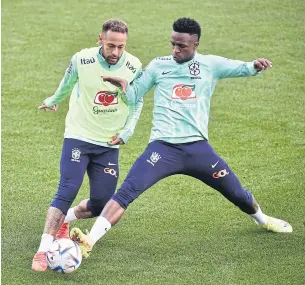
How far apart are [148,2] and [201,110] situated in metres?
11.4

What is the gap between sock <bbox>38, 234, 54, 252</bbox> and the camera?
38.2 ft

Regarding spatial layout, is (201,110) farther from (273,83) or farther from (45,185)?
(273,83)

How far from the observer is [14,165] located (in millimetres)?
15344

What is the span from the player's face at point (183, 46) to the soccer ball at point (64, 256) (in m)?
2.34

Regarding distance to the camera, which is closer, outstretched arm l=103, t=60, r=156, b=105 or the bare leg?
the bare leg

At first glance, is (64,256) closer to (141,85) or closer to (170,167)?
(170,167)

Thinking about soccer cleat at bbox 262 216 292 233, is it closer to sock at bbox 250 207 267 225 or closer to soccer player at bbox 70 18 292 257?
sock at bbox 250 207 267 225

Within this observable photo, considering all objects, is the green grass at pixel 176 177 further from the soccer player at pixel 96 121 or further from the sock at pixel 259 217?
the soccer player at pixel 96 121

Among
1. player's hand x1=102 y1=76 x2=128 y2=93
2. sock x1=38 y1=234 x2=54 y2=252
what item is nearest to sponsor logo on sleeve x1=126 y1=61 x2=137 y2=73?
player's hand x1=102 y1=76 x2=128 y2=93

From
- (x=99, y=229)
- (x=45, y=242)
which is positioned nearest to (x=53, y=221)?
(x=45, y=242)

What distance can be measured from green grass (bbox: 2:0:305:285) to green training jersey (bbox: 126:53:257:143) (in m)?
1.39

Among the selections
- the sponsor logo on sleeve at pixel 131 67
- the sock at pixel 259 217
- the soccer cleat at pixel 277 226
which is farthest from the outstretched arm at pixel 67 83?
the soccer cleat at pixel 277 226

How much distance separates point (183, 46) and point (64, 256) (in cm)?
262

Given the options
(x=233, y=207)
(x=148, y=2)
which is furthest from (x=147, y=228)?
(x=148, y=2)
